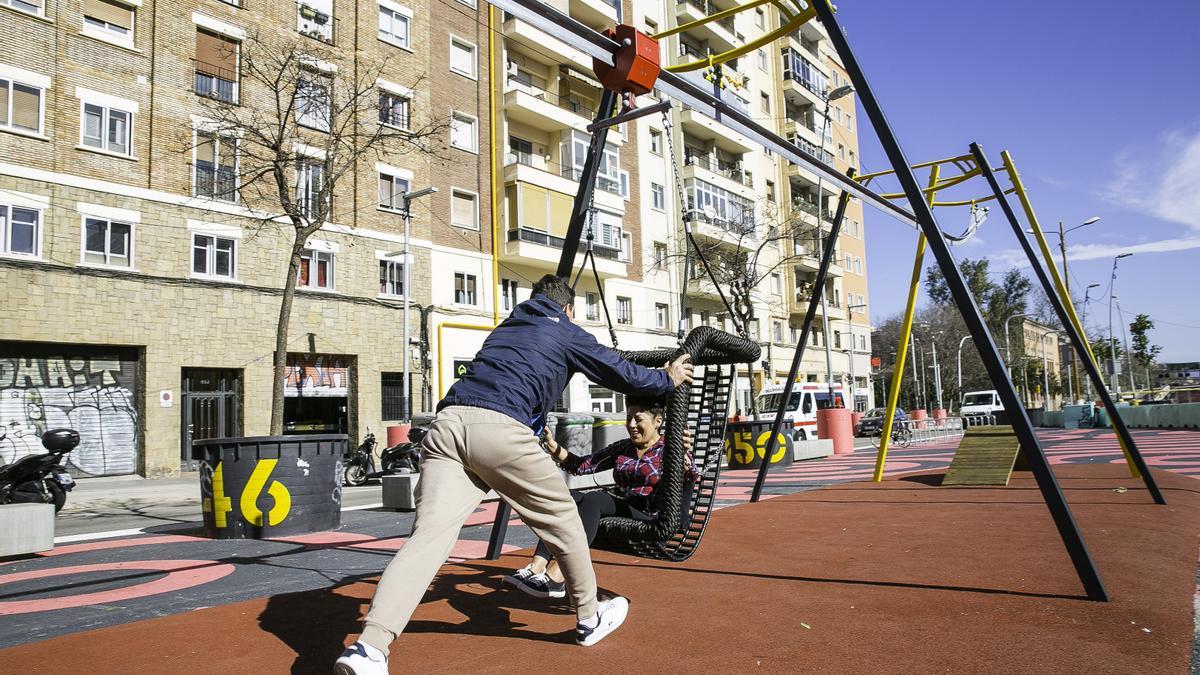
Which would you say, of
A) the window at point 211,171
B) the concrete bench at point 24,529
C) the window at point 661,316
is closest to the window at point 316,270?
the window at point 211,171

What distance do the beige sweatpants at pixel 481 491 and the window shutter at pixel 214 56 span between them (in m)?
22.9

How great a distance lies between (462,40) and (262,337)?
45.3 feet

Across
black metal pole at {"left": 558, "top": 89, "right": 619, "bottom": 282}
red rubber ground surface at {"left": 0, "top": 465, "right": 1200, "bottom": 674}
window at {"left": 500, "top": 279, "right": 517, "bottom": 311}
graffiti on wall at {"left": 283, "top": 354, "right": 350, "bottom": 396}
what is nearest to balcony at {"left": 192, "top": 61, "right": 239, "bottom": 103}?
graffiti on wall at {"left": 283, "top": 354, "right": 350, "bottom": 396}

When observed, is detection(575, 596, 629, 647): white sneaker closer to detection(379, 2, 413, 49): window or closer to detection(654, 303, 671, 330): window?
detection(379, 2, 413, 49): window

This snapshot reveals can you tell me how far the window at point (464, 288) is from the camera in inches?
1115

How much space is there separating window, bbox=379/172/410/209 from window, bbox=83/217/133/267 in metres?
7.92

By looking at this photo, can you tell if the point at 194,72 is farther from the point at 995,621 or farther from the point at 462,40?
the point at 995,621

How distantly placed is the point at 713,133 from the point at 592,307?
13.9 meters

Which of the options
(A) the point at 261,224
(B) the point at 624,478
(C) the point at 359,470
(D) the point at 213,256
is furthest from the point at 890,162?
(D) the point at 213,256

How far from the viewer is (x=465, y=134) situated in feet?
95.8

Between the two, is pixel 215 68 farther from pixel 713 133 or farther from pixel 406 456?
pixel 713 133

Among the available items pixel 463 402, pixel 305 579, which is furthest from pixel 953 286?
pixel 305 579

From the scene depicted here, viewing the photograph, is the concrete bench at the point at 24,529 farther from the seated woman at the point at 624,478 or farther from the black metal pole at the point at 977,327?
the black metal pole at the point at 977,327

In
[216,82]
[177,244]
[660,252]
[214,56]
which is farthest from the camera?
[660,252]
